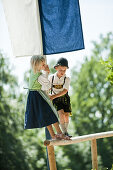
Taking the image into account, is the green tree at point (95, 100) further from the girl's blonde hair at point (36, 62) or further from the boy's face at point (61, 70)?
the girl's blonde hair at point (36, 62)

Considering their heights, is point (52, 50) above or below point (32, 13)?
below

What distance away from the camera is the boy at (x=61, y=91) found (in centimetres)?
368

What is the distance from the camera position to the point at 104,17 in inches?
556

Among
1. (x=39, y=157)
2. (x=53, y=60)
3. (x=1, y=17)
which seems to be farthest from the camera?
(x=53, y=60)

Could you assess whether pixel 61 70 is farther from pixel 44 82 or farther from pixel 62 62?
pixel 44 82

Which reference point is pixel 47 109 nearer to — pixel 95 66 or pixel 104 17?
pixel 104 17

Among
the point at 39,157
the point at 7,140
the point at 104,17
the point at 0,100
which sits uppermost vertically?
the point at 104,17

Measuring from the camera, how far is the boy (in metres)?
3.68

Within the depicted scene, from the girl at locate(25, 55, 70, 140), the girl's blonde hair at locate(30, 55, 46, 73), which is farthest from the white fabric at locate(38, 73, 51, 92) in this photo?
the girl's blonde hair at locate(30, 55, 46, 73)

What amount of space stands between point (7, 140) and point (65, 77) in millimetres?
11014

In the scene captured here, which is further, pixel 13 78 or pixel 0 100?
pixel 13 78

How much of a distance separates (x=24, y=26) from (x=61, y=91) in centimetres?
107

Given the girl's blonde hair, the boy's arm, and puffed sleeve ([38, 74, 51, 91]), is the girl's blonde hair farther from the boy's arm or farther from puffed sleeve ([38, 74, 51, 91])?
the boy's arm

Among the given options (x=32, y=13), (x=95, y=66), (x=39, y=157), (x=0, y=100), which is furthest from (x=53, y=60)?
(x=32, y=13)
